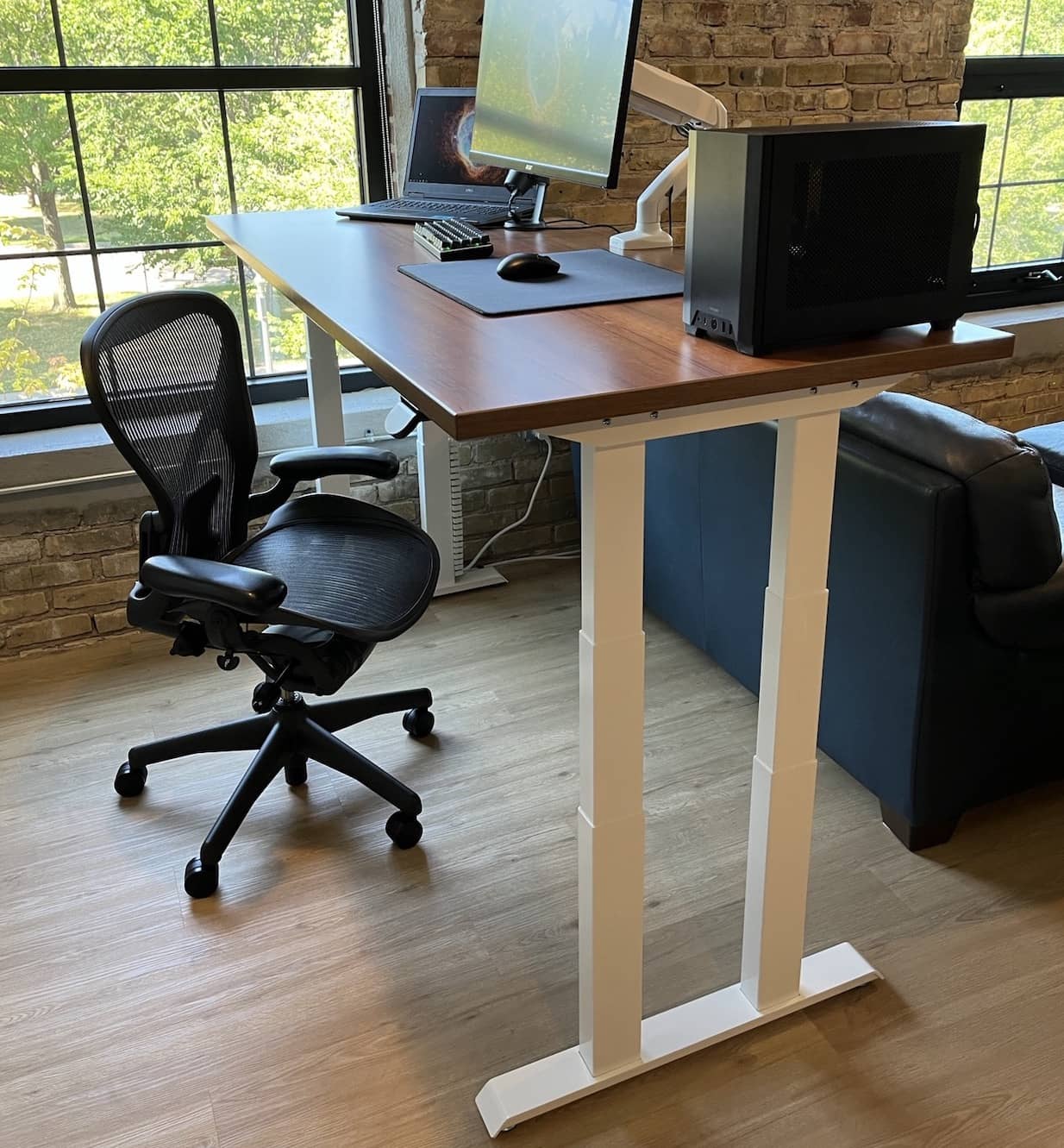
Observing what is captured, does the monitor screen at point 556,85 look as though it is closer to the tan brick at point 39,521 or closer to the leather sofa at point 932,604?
the leather sofa at point 932,604

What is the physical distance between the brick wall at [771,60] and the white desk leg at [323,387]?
2.51ft

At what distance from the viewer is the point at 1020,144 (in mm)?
3756

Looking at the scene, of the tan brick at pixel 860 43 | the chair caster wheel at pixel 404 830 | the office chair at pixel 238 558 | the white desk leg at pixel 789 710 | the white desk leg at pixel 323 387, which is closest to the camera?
→ the white desk leg at pixel 789 710

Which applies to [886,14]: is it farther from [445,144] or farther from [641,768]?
[641,768]

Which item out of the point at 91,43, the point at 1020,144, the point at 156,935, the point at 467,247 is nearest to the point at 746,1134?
the point at 156,935

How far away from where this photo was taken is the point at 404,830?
2.11m

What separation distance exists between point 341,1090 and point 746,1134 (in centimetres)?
59

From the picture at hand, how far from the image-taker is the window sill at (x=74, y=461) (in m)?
2.68

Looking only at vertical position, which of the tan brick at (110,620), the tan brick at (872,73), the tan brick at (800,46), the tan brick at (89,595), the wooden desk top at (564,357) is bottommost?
the tan brick at (110,620)

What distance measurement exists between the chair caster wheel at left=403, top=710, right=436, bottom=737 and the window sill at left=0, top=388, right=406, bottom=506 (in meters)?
0.89

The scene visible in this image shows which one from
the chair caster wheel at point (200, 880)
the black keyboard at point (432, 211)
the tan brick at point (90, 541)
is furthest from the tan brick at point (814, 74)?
the chair caster wheel at point (200, 880)

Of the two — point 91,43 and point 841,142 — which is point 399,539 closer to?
point 841,142

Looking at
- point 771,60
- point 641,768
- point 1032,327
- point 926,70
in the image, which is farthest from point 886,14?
point 641,768

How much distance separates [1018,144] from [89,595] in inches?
130
